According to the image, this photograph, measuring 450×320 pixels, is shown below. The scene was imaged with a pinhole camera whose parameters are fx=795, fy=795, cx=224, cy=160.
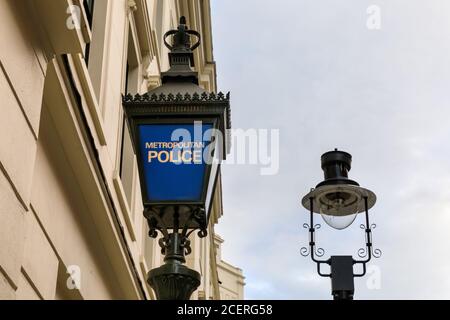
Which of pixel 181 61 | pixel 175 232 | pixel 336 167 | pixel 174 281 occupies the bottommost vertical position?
pixel 174 281

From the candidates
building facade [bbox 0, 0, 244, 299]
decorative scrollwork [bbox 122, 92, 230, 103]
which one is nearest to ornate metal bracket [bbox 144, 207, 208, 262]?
decorative scrollwork [bbox 122, 92, 230, 103]

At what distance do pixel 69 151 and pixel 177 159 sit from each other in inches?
127

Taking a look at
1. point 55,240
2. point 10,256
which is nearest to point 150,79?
→ point 55,240

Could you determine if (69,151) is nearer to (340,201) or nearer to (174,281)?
(340,201)

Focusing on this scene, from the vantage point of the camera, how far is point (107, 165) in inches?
378

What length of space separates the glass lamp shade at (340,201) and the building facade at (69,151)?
7.86 ft

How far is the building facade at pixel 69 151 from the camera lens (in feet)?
17.7

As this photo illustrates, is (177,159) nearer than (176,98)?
Yes

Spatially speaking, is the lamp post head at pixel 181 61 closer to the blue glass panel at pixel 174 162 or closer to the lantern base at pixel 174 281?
the blue glass panel at pixel 174 162

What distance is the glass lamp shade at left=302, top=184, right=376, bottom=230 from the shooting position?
868cm

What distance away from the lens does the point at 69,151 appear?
777 centimetres

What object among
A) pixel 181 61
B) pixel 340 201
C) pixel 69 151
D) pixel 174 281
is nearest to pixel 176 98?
pixel 181 61

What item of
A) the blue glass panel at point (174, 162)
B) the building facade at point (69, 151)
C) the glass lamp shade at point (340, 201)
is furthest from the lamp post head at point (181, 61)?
the glass lamp shade at point (340, 201)

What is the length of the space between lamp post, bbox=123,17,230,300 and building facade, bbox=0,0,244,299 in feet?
→ 3.13
